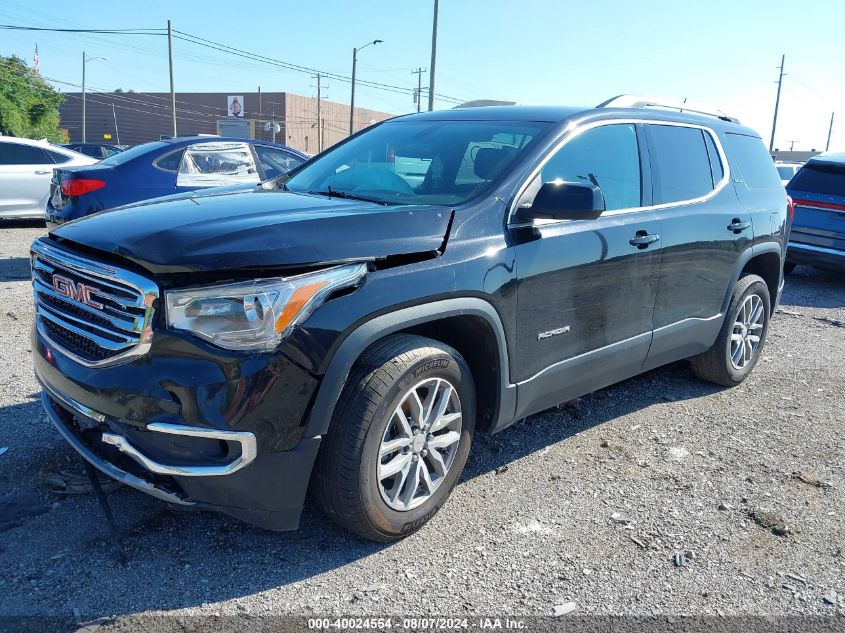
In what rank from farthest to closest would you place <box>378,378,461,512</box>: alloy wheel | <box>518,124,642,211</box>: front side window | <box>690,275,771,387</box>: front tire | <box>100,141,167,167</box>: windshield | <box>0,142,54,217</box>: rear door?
<box>0,142,54,217</box>: rear door
<box>100,141,167,167</box>: windshield
<box>690,275,771,387</box>: front tire
<box>518,124,642,211</box>: front side window
<box>378,378,461,512</box>: alloy wheel

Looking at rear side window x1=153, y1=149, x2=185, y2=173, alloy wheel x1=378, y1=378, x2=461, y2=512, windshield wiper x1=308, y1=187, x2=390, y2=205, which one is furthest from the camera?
rear side window x1=153, y1=149, x2=185, y2=173

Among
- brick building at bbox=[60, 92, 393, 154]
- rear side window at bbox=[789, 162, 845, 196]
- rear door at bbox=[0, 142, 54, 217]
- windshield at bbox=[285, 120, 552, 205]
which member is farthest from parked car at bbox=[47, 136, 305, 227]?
brick building at bbox=[60, 92, 393, 154]

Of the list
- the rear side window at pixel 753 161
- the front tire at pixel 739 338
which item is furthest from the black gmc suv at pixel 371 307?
the rear side window at pixel 753 161

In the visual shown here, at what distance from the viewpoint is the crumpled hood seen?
8.45 feet

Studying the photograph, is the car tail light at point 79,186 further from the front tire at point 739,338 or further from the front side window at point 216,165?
the front tire at point 739,338

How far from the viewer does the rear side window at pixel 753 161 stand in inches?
200

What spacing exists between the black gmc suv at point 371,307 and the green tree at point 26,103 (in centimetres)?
4109

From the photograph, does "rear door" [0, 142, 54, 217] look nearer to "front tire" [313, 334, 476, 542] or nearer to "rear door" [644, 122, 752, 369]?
"rear door" [644, 122, 752, 369]

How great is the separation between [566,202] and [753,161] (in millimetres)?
2797

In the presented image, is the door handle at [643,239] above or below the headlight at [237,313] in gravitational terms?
above

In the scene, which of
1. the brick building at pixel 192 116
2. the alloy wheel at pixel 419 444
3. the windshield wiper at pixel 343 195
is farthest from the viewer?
the brick building at pixel 192 116

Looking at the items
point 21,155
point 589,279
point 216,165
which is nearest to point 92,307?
point 589,279

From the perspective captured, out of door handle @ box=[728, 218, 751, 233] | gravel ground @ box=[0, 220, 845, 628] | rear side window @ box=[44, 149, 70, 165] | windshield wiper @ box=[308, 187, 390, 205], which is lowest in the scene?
gravel ground @ box=[0, 220, 845, 628]

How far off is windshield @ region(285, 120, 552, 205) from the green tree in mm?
40443
